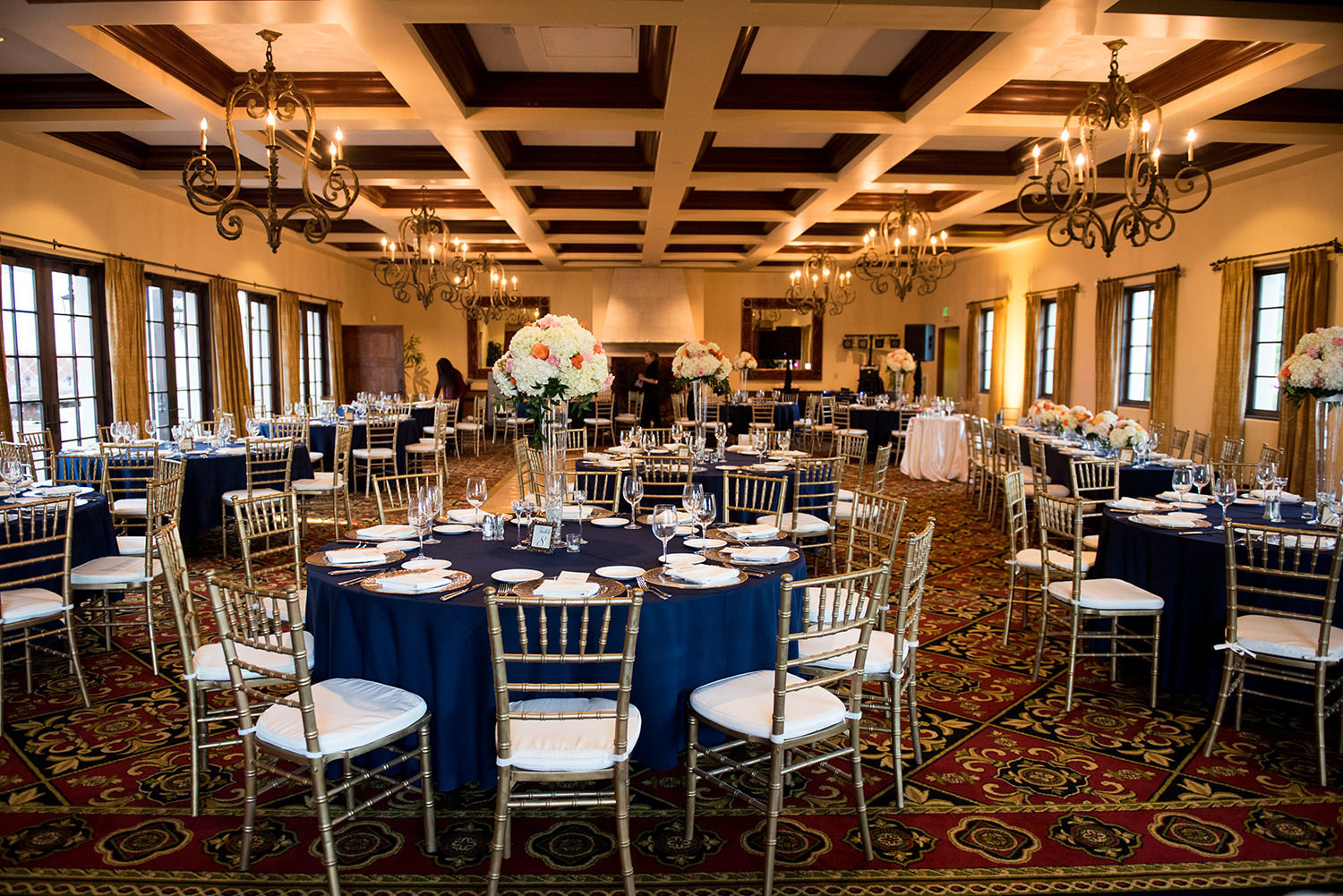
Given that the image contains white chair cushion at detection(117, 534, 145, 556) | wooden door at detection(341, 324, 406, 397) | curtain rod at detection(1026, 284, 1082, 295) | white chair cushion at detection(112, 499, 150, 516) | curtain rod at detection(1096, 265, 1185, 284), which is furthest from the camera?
wooden door at detection(341, 324, 406, 397)

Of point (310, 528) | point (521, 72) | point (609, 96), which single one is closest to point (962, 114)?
point (609, 96)

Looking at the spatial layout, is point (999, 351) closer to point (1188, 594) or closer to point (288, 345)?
point (1188, 594)

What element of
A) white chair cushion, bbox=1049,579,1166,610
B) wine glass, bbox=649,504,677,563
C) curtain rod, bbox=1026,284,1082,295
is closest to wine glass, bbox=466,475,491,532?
wine glass, bbox=649,504,677,563

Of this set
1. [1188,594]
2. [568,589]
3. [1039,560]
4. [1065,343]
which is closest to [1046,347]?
[1065,343]

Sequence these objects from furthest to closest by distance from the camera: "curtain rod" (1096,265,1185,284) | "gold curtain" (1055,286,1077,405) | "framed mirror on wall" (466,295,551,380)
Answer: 1. "framed mirror on wall" (466,295,551,380)
2. "gold curtain" (1055,286,1077,405)
3. "curtain rod" (1096,265,1185,284)

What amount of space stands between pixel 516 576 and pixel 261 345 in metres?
12.0

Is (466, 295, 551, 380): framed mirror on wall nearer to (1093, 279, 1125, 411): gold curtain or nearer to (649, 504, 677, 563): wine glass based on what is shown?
(1093, 279, 1125, 411): gold curtain

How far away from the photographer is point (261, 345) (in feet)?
44.0

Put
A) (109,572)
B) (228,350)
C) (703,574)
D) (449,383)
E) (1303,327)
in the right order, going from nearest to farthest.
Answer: (703,574), (109,572), (1303,327), (228,350), (449,383)

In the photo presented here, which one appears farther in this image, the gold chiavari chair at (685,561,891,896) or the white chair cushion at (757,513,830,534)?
the white chair cushion at (757,513,830,534)

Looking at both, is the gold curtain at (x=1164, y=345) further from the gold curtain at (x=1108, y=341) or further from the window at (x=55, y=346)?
the window at (x=55, y=346)

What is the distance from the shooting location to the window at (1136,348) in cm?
1191

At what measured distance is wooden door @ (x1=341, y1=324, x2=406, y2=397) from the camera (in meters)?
15.7

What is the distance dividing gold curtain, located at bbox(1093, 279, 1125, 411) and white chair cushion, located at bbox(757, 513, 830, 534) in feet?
25.1
